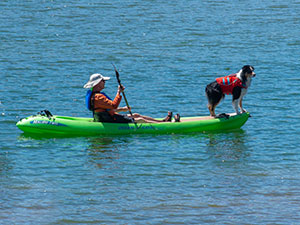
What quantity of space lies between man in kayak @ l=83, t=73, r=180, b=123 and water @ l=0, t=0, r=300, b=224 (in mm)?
510

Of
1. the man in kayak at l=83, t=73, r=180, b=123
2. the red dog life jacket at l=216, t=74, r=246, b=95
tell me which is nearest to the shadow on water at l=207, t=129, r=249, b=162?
the red dog life jacket at l=216, t=74, r=246, b=95

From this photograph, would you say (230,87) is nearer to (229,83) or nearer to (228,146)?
(229,83)

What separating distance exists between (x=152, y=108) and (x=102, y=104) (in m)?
3.54

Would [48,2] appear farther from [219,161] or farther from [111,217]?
[111,217]

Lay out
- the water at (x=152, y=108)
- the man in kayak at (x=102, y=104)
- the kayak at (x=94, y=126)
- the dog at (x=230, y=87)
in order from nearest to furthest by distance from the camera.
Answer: the water at (x=152, y=108)
the man in kayak at (x=102, y=104)
the kayak at (x=94, y=126)
the dog at (x=230, y=87)

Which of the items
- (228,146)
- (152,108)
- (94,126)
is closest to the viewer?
(228,146)

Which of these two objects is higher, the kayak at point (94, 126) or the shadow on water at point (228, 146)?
the kayak at point (94, 126)

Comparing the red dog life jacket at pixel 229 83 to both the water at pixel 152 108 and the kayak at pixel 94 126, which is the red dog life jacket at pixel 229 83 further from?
the water at pixel 152 108

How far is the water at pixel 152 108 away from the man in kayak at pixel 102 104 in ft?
1.67

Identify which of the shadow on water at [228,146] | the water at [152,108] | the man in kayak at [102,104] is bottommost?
the shadow on water at [228,146]

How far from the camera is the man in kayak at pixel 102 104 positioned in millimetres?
15836

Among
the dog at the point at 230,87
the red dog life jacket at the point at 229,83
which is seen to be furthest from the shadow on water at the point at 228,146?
the red dog life jacket at the point at 229,83

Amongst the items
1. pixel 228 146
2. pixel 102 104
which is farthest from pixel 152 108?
pixel 228 146

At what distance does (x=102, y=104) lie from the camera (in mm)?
15906
